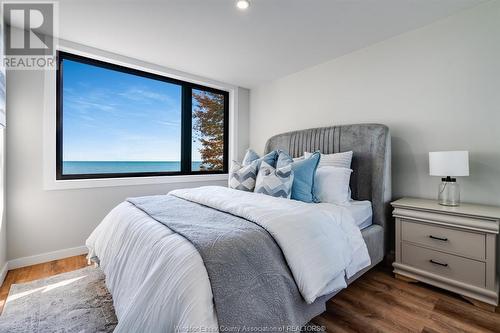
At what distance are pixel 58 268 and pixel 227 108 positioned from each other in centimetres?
315

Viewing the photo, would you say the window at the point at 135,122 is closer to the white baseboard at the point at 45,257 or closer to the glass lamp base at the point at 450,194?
the white baseboard at the point at 45,257

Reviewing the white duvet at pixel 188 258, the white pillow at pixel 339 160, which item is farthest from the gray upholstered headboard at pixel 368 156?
the white duvet at pixel 188 258

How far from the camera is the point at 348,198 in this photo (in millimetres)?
2256

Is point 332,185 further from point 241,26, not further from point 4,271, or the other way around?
point 4,271

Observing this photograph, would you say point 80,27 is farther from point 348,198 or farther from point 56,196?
point 348,198

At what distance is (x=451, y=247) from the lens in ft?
5.84

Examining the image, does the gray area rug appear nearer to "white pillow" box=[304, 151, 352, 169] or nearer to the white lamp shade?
"white pillow" box=[304, 151, 352, 169]

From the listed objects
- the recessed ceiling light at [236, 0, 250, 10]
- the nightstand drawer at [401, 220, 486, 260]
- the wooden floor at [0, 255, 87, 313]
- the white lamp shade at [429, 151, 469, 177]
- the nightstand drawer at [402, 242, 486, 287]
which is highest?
the recessed ceiling light at [236, 0, 250, 10]

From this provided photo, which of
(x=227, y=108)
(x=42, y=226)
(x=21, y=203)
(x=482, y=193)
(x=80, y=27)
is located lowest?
(x=42, y=226)

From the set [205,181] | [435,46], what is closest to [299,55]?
[435,46]

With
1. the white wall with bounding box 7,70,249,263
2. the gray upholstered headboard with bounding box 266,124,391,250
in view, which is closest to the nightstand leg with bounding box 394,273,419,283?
the gray upholstered headboard with bounding box 266,124,391,250

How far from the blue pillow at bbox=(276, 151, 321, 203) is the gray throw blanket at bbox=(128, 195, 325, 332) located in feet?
2.95

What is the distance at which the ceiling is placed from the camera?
6.33 ft

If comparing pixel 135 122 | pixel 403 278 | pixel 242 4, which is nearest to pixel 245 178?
pixel 242 4
